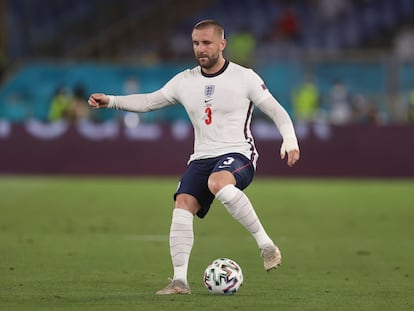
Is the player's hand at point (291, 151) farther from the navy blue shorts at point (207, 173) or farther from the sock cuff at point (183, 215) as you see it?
the sock cuff at point (183, 215)

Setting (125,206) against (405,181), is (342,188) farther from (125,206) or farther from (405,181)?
(125,206)

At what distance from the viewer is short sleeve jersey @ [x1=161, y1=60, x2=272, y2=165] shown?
330 inches

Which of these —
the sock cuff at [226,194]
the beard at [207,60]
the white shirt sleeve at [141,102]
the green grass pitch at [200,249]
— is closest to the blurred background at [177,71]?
the green grass pitch at [200,249]

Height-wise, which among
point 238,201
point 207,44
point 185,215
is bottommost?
point 185,215

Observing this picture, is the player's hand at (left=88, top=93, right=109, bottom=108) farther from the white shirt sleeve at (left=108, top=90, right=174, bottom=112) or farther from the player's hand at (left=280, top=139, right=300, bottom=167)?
the player's hand at (left=280, top=139, right=300, bottom=167)

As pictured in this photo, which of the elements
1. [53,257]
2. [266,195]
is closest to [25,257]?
[53,257]

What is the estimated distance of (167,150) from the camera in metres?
24.0

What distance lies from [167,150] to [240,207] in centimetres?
1595

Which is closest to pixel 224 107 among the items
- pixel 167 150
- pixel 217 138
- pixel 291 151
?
pixel 217 138

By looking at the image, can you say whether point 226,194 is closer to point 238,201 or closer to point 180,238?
point 238,201

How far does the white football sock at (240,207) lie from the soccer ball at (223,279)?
1.11 feet

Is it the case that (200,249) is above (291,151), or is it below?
below

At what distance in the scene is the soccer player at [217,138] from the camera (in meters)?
8.18

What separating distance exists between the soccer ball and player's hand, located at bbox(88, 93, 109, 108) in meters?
1.64
